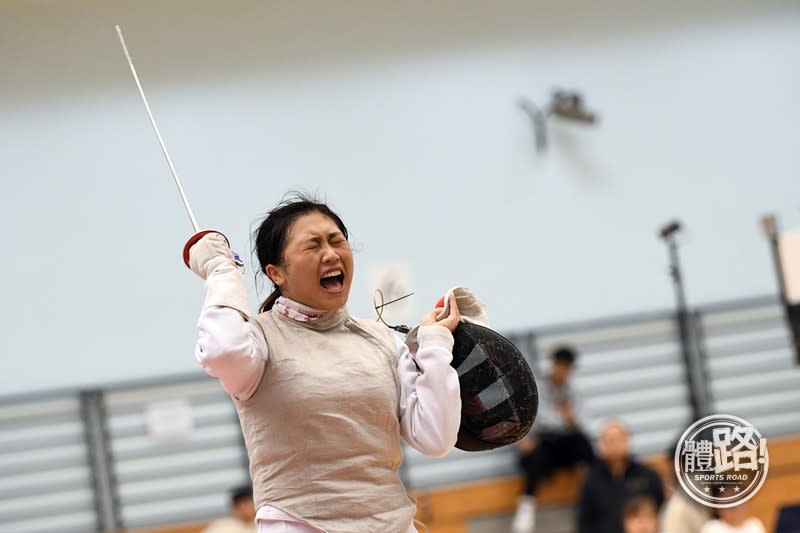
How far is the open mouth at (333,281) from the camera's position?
6.20ft

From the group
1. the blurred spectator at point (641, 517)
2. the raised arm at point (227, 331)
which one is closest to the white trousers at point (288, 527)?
the raised arm at point (227, 331)

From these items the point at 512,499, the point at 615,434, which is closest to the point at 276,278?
the point at 615,434

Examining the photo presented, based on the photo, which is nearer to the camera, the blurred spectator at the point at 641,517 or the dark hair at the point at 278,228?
the dark hair at the point at 278,228

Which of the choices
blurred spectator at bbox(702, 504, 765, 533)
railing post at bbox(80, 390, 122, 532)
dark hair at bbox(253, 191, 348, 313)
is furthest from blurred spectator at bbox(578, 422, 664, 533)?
dark hair at bbox(253, 191, 348, 313)

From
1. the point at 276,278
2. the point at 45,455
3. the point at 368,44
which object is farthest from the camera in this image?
the point at 368,44

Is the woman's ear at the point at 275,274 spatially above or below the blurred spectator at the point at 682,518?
above

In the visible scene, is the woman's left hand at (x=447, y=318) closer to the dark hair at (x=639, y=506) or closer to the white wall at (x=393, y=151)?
the dark hair at (x=639, y=506)

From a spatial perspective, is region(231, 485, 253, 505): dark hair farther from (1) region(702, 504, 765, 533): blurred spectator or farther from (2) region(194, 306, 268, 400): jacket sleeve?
(2) region(194, 306, 268, 400): jacket sleeve

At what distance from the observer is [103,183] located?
18.4 ft

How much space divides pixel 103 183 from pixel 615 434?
283 cm

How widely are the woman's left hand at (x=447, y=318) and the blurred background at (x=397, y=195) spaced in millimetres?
3353

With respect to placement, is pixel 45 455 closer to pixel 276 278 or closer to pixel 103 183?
pixel 103 183

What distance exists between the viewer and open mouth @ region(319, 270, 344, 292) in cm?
189

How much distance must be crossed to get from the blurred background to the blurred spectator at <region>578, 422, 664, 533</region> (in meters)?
0.45
